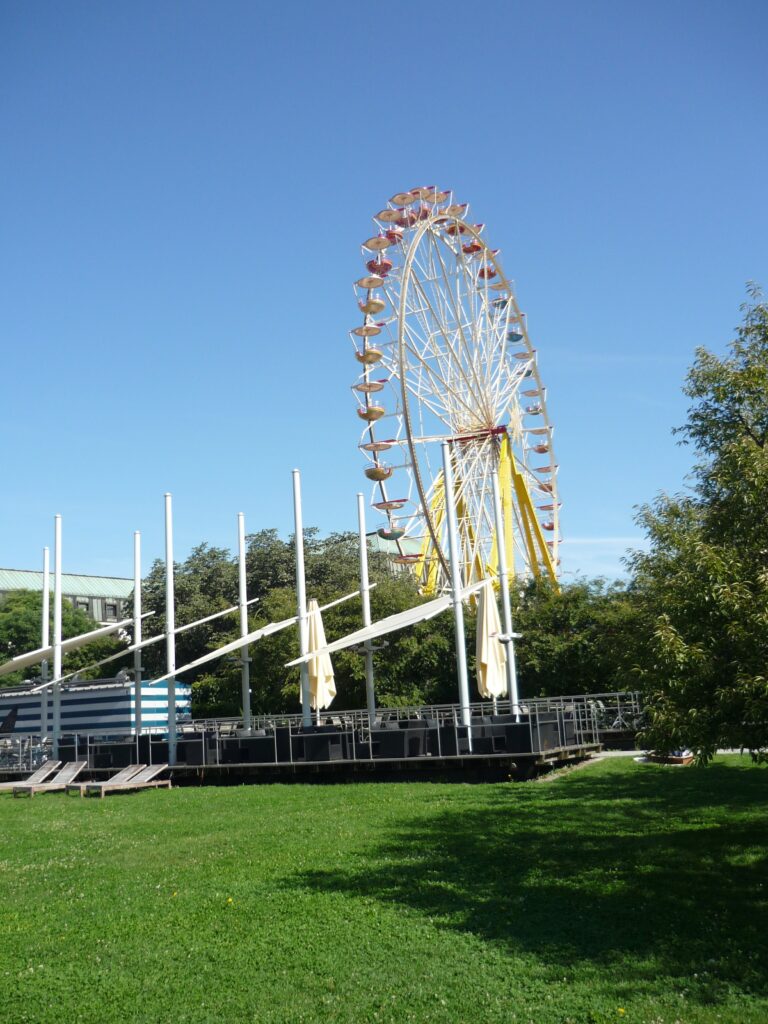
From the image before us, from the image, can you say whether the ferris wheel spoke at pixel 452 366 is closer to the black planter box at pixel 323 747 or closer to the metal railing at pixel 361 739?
A: the metal railing at pixel 361 739

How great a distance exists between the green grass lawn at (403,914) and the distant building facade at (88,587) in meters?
73.6

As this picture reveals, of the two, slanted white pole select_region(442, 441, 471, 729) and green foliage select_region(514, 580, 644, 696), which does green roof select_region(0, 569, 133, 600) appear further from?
slanted white pole select_region(442, 441, 471, 729)

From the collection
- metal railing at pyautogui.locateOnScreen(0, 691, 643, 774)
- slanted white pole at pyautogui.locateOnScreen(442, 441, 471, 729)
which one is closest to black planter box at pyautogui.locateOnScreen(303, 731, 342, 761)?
metal railing at pyautogui.locateOnScreen(0, 691, 643, 774)

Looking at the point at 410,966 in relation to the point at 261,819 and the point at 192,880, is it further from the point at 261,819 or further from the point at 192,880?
the point at 261,819

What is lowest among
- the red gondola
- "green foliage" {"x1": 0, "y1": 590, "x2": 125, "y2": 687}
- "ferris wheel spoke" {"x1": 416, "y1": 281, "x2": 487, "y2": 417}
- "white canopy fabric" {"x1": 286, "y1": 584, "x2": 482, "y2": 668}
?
"white canopy fabric" {"x1": 286, "y1": 584, "x2": 482, "y2": 668}

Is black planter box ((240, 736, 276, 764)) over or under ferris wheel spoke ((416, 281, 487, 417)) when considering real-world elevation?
under

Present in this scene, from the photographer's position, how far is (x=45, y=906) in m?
10.3

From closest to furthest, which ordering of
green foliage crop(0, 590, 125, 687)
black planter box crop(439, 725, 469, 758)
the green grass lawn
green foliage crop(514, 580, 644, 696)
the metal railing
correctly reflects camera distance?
the green grass lawn < black planter box crop(439, 725, 469, 758) < the metal railing < green foliage crop(514, 580, 644, 696) < green foliage crop(0, 590, 125, 687)

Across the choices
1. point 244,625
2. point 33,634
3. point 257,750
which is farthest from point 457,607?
point 33,634

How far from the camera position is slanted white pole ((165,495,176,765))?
22094 millimetres

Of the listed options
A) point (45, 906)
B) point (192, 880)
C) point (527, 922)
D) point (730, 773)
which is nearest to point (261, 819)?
point (192, 880)

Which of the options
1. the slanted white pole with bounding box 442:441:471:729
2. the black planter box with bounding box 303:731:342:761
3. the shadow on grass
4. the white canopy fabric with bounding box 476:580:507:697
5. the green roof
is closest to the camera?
the shadow on grass

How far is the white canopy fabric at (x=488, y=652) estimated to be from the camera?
19938 mm

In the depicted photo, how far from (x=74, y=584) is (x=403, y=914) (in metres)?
83.8
